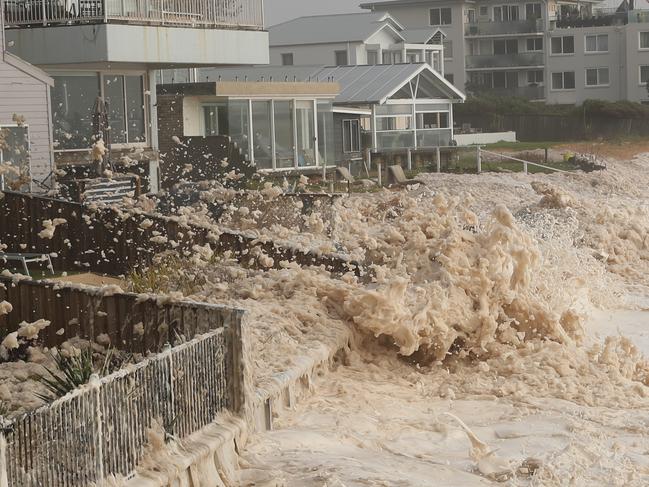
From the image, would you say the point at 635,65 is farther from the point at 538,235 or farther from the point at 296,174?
the point at 538,235

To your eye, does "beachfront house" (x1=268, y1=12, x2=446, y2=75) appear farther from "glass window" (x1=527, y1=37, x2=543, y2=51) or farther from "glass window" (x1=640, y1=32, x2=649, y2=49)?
"glass window" (x1=527, y1=37, x2=543, y2=51)

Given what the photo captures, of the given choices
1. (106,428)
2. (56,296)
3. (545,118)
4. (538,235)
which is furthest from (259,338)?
(545,118)

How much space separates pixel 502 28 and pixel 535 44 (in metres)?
2.26

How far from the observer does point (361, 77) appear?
48.4 m

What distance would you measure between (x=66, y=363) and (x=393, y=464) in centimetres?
284

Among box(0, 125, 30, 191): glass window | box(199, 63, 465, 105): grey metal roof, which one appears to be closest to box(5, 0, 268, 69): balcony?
box(0, 125, 30, 191): glass window

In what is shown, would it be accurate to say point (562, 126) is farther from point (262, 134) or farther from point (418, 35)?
point (262, 134)

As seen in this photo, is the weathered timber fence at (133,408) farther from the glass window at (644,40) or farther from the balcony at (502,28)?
the balcony at (502,28)

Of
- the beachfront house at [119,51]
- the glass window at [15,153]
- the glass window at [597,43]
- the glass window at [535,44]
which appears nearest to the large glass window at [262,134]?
the beachfront house at [119,51]

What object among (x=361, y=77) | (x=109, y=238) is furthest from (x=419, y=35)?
(x=109, y=238)

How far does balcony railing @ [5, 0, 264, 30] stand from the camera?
1035 inches

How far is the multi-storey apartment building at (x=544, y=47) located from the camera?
255ft

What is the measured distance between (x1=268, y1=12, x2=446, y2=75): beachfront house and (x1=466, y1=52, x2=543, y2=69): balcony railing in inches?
606

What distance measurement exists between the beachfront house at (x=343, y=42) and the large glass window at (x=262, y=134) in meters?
25.9
